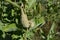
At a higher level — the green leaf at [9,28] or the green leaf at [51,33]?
the green leaf at [9,28]

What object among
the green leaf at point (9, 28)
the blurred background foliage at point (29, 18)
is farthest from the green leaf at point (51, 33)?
the green leaf at point (9, 28)

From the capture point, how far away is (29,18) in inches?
75.9

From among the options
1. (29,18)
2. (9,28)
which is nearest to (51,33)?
(29,18)

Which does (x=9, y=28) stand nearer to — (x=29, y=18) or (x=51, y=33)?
(x=29, y=18)

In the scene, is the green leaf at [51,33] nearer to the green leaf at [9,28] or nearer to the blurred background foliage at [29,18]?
the blurred background foliage at [29,18]

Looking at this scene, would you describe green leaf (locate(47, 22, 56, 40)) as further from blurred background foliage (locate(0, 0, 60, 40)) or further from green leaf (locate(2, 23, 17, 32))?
green leaf (locate(2, 23, 17, 32))

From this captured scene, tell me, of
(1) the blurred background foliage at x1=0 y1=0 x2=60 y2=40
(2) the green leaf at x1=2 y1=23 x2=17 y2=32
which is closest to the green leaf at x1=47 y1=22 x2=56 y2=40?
(1) the blurred background foliage at x1=0 y1=0 x2=60 y2=40

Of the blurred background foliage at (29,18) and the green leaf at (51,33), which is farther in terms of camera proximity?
the green leaf at (51,33)

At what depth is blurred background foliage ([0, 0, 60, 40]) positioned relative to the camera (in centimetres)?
189

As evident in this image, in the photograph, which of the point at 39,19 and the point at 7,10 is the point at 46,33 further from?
the point at 7,10

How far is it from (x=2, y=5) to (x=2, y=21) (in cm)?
16

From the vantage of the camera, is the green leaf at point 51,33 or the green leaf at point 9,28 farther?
the green leaf at point 51,33

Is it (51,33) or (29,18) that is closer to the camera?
(29,18)

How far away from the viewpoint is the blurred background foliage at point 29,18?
1.89 metres
